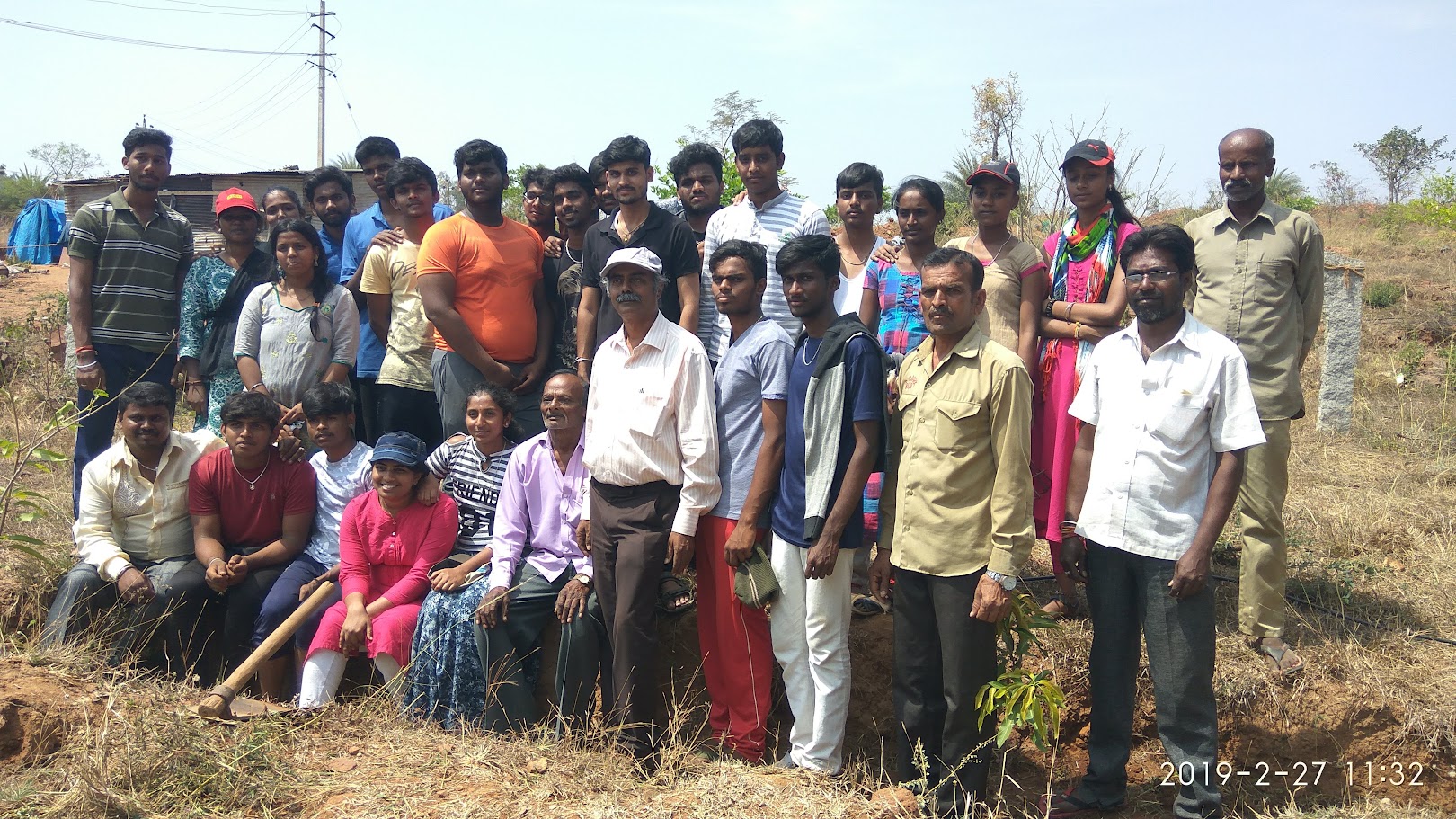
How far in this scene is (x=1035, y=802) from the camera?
14.5 feet

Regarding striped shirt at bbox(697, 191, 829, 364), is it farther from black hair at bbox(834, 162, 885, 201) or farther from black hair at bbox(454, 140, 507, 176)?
black hair at bbox(454, 140, 507, 176)

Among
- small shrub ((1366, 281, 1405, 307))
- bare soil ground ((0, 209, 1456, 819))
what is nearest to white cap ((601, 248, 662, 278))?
bare soil ground ((0, 209, 1456, 819))

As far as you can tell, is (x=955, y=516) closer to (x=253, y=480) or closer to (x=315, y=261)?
(x=253, y=480)

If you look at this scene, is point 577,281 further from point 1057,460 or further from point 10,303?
point 10,303

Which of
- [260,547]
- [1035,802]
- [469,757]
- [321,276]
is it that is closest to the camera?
[469,757]

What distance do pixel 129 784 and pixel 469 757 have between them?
121 cm

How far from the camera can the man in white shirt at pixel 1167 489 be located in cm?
351

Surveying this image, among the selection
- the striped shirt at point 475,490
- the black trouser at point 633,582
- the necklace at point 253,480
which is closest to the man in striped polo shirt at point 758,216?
the black trouser at point 633,582

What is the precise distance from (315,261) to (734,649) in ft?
11.0

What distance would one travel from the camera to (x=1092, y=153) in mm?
4441

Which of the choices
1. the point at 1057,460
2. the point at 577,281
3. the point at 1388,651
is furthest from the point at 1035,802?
the point at 577,281

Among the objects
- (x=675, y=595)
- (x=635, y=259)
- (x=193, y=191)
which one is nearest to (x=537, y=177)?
(x=635, y=259)

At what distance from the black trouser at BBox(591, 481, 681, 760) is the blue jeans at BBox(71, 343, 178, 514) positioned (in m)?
3.11

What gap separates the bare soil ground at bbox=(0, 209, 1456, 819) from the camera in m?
3.69
